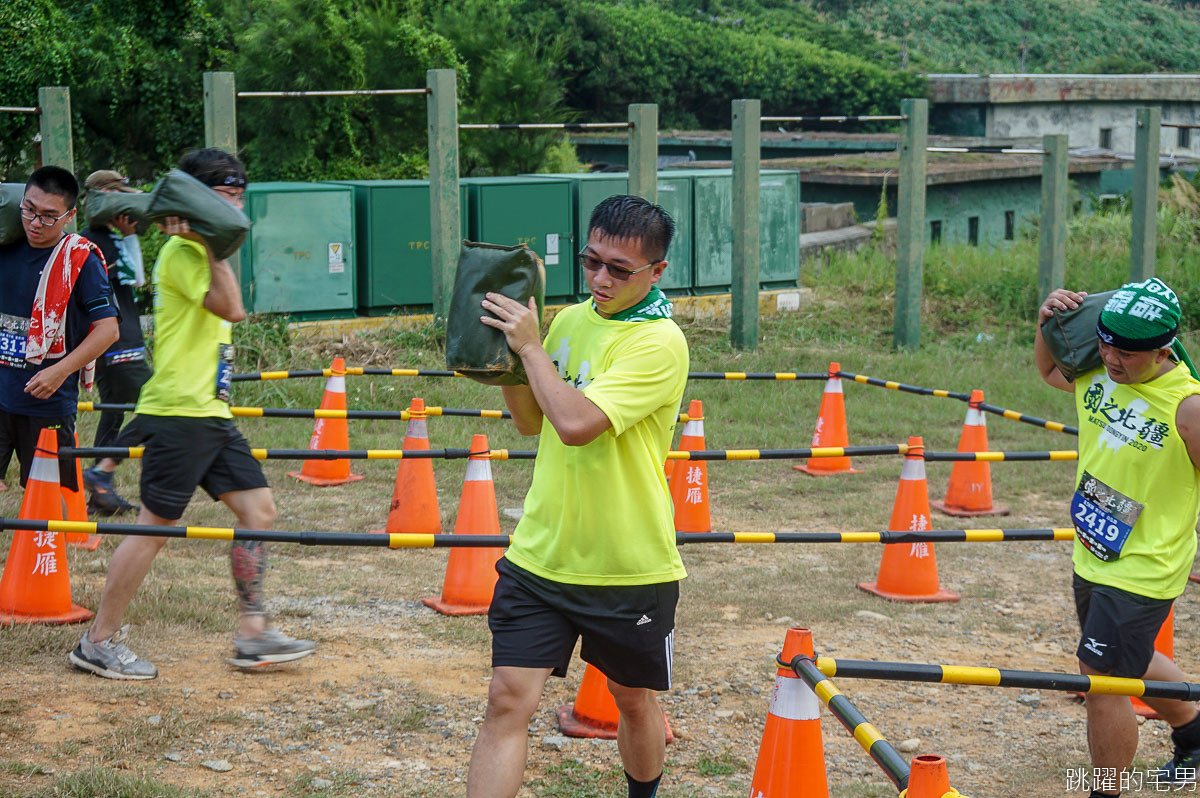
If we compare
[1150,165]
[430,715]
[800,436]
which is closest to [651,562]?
[430,715]

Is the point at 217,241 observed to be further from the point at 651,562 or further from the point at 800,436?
the point at 800,436

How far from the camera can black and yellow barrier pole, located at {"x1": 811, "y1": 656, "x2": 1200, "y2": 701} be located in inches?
126

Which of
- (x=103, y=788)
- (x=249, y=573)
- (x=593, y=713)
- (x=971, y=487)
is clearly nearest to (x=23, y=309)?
(x=249, y=573)

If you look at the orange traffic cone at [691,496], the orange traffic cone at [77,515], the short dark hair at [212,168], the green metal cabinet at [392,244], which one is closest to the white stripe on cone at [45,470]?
the orange traffic cone at [77,515]

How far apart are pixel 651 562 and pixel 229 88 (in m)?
7.93

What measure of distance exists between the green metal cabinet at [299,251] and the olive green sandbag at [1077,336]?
8.43 m

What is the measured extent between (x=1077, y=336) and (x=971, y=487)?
13.7 feet

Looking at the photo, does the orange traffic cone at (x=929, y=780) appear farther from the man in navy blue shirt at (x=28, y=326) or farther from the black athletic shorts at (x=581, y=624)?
the man in navy blue shirt at (x=28, y=326)

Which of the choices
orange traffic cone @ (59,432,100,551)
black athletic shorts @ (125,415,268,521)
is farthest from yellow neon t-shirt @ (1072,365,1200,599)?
orange traffic cone @ (59,432,100,551)

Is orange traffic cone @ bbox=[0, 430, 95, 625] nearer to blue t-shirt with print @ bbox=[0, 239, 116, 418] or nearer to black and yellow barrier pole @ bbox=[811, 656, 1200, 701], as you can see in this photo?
blue t-shirt with print @ bbox=[0, 239, 116, 418]

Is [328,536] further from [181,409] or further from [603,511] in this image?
[603,511]

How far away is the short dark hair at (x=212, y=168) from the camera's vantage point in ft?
16.3

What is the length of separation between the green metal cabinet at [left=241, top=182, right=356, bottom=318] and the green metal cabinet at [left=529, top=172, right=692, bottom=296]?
2.49m

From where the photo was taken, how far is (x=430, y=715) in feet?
15.8
